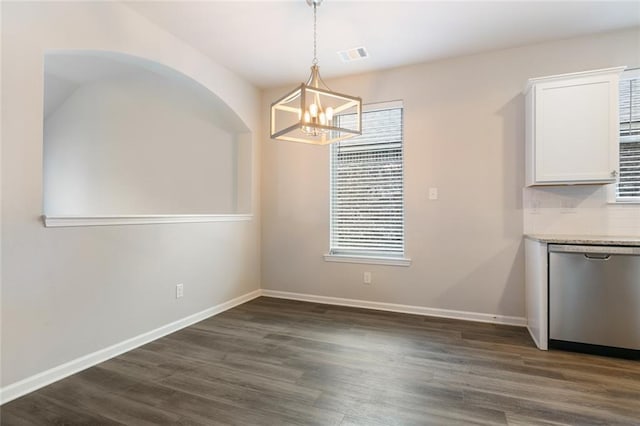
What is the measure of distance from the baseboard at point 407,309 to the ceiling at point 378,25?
2.73 meters

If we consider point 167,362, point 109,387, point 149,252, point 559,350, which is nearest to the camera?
point 109,387

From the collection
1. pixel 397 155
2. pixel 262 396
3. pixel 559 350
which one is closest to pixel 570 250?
pixel 559 350

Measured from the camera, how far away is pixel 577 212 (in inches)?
115

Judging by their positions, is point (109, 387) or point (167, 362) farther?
point (167, 362)

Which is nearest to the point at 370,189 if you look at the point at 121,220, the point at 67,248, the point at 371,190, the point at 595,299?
the point at 371,190

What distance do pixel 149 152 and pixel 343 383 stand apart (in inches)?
156

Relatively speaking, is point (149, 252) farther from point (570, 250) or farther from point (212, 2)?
point (570, 250)

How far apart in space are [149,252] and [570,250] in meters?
3.52

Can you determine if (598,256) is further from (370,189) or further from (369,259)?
(370,189)

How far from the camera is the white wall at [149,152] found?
4.25 meters

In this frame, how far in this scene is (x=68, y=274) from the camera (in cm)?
219

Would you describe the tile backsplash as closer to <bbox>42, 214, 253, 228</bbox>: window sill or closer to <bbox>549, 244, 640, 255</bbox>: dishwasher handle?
<bbox>549, 244, 640, 255</bbox>: dishwasher handle

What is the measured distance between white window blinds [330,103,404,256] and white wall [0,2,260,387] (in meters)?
1.73

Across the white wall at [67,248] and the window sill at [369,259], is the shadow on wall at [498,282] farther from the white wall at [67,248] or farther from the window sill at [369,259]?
the white wall at [67,248]
